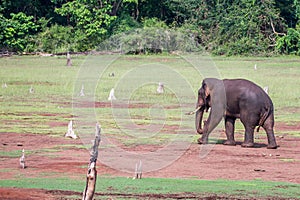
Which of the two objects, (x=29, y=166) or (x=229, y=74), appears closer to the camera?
(x=29, y=166)

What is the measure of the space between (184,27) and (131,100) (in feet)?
64.2

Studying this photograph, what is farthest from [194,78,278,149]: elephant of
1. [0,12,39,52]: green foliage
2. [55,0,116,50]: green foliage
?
[0,12,39,52]: green foliage

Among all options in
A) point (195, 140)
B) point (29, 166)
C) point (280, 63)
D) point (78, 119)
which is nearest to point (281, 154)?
point (195, 140)

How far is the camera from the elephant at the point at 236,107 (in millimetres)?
16453

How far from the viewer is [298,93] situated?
1069 inches

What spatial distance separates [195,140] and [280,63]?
2193 cm

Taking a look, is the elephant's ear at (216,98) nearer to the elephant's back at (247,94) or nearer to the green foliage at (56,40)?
the elephant's back at (247,94)

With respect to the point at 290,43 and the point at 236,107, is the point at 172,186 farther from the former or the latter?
the point at 290,43

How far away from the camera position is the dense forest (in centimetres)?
4288

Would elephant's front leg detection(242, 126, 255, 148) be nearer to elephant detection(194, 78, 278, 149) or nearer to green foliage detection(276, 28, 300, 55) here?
elephant detection(194, 78, 278, 149)

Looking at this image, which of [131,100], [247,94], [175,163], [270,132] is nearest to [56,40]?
[131,100]

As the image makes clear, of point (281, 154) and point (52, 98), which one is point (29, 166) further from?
point (52, 98)

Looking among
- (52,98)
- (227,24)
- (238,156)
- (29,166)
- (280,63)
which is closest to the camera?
(29,166)

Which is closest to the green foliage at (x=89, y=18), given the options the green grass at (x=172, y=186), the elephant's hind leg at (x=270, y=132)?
the elephant's hind leg at (x=270, y=132)
